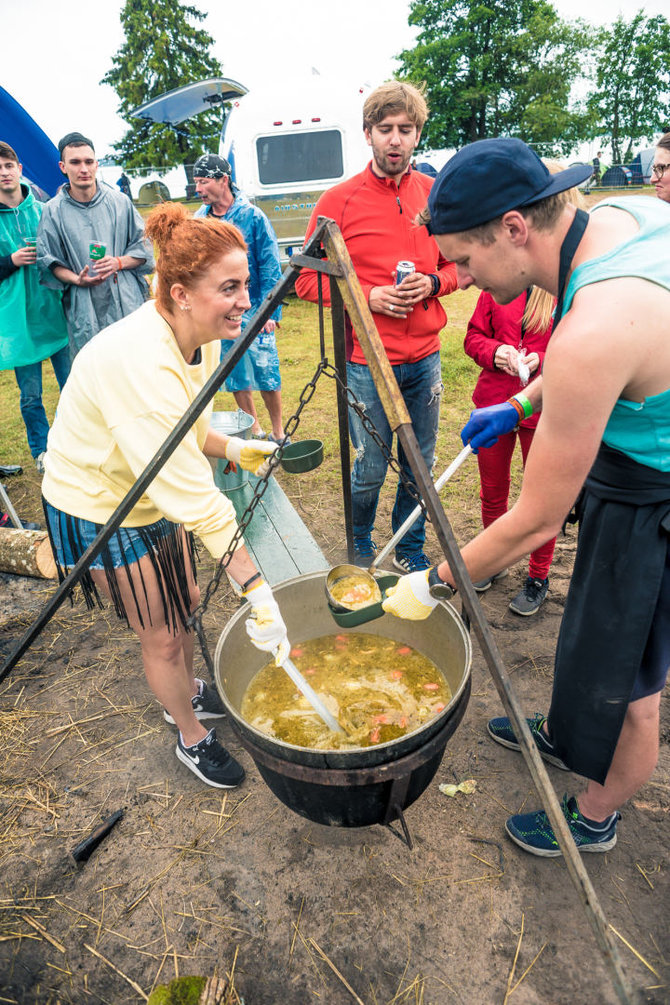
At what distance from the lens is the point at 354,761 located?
159 cm

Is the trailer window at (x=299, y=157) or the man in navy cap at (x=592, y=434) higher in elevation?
the trailer window at (x=299, y=157)

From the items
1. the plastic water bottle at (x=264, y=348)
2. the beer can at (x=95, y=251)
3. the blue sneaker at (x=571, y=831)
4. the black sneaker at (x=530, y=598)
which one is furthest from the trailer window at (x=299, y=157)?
the blue sneaker at (x=571, y=831)

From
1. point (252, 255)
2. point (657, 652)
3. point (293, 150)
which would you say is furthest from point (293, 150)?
point (657, 652)

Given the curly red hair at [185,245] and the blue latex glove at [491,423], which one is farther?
the blue latex glove at [491,423]

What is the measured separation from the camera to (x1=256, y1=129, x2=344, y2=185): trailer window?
9.82 meters

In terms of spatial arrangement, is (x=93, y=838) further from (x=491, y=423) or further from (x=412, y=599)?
(x=491, y=423)

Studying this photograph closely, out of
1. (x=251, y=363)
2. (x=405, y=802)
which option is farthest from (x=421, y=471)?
(x=251, y=363)

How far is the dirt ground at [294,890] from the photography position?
5.98 feet

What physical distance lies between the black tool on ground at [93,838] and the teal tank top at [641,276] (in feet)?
7.79

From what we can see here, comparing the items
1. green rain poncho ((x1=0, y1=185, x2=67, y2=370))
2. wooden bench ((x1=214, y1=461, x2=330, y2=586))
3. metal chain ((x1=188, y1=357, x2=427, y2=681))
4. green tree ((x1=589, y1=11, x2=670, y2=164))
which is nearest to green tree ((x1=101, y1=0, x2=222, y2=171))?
green tree ((x1=589, y1=11, x2=670, y2=164))

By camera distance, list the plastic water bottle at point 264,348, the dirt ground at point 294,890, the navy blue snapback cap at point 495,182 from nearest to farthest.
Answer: the navy blue snapback cap at point 495,182
the dirt ground at point 294,890
the plastic water bottle at point 264,348

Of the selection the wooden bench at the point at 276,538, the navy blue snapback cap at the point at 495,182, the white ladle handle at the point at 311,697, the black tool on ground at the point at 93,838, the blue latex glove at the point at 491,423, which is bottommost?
the black tool on ground at the point at 93,838

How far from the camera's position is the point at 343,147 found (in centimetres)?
984

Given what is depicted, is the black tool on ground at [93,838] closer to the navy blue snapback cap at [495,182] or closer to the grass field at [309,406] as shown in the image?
the navy blue snapback cap at [495,182]
